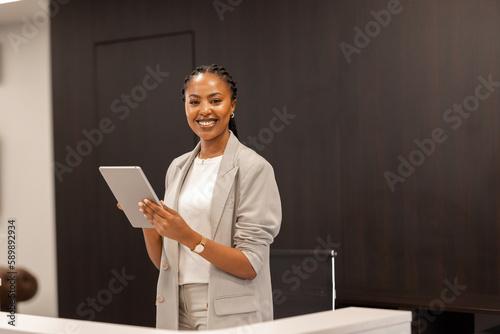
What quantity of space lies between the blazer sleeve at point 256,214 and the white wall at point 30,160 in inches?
119

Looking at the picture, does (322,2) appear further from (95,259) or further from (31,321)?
(31,321)

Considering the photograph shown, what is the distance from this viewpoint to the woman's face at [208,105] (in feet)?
6.56

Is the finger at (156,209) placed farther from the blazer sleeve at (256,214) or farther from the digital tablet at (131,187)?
the blazer sleeve at (256,214)

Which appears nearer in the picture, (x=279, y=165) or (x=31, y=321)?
(x=31, y=321)

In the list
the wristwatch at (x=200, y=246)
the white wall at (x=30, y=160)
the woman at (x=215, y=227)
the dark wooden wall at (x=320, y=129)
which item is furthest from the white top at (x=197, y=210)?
the white wall at (x=30, y=160)

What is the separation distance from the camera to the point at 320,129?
361 cm

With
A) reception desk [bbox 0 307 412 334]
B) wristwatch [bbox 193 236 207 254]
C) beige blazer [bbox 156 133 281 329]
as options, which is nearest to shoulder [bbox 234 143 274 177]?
beige blazer [bbox 156 133 281 329]

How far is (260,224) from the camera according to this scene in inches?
74.0

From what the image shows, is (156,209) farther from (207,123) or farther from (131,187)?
(207,123)

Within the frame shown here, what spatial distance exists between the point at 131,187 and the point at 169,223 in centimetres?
16

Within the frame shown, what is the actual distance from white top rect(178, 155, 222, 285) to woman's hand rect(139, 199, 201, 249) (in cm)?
12

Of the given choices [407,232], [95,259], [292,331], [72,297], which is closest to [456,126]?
[407,232]

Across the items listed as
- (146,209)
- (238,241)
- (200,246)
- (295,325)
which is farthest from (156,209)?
(295,325)

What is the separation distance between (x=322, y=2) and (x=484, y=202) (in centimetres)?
140
